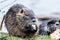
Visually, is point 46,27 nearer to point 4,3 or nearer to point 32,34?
point 32,34

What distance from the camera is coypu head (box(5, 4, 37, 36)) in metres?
1.83

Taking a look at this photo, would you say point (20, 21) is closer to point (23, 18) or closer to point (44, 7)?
point (23, 18)

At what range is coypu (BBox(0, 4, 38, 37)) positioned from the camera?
1833 millimetres

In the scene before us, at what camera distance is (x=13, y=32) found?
192 cm

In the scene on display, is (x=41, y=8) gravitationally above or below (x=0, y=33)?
above

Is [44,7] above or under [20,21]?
above

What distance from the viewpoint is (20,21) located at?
1871 millimetres

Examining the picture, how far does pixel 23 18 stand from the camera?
73.4 inches

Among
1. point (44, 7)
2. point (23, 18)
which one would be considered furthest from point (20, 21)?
point (44, 7)

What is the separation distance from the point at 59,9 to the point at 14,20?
0.45 meters

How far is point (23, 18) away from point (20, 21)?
0.04 m

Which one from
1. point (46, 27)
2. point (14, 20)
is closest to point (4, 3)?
point (14, 20)

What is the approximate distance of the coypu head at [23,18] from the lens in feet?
6.00

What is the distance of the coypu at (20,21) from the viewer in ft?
6.01
